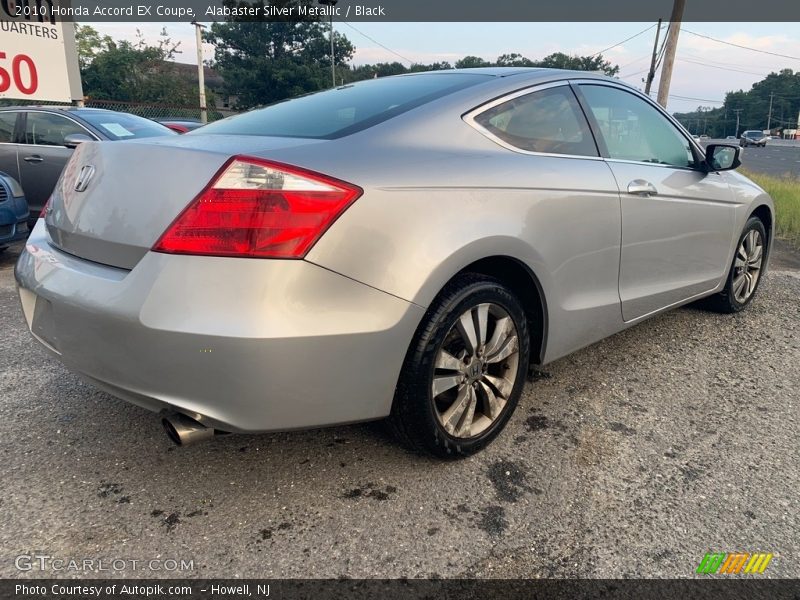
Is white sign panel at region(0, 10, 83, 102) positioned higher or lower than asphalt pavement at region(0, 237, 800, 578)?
higher

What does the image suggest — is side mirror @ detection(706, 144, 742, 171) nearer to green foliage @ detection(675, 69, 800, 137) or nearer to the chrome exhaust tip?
the chrome exhaust tip

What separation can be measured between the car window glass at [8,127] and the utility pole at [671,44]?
1562 cm

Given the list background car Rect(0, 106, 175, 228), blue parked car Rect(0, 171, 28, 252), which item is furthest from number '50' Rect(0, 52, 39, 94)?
blue parked car Rect(0, 171, 28, 252)

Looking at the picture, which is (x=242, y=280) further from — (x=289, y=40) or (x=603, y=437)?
(x=289, y=40)

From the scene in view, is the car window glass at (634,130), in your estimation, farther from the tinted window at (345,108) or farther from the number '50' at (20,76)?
the number '50' at (20,76)

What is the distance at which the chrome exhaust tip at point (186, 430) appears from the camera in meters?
1.81

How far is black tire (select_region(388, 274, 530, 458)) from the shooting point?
2021 mm

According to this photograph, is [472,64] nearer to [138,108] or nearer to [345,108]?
[138,108]

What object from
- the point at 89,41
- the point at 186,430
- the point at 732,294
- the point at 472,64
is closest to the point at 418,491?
the point at 186,430

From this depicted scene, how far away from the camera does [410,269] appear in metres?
1.89

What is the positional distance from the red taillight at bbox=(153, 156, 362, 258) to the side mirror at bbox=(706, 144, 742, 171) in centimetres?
275

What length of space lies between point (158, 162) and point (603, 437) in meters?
2.04

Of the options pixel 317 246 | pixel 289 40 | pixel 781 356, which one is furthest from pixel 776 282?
pixel 289 40

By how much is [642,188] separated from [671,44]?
1596 centimetres
